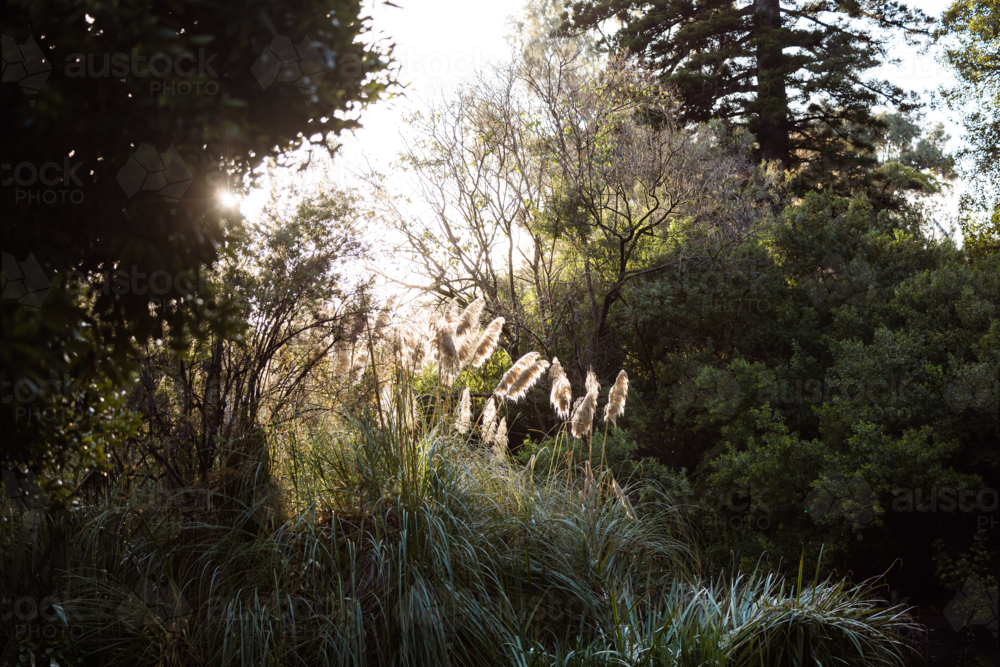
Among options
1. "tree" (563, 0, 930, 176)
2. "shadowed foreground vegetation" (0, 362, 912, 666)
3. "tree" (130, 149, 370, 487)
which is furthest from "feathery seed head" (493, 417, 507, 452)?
"tree" (563, 0, 930, 176)

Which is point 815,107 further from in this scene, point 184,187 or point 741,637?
point 184,187

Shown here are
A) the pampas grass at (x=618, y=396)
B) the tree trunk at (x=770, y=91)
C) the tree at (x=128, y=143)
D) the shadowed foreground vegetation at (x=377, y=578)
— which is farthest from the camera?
the tree trunk at (x=770, y=91)

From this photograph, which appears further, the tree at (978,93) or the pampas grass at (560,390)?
the tree at (978,93)

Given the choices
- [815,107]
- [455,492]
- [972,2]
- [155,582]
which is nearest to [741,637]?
[455,492]

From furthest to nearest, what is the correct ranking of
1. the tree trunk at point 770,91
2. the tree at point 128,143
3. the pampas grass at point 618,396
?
the tree trunk at point 770,91
the pampas grass at point 618,396
the tree at point 128,143

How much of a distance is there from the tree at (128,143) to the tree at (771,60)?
48.4 feet

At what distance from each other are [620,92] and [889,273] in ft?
15.6

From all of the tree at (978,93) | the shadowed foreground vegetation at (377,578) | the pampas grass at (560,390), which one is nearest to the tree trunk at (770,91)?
the tree at (978,93)

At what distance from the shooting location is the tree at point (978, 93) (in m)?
9.52

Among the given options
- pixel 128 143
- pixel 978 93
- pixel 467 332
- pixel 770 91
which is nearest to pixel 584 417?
pixel 467 332

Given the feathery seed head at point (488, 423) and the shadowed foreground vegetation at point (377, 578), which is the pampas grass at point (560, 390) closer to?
the feathery seed head at point (488, 423)

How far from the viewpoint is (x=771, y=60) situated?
1612 centimetres

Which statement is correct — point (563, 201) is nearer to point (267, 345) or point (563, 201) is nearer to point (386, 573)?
point (267, 345)

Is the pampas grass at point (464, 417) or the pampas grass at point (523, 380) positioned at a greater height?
the pampas grass at point (523, 380)
